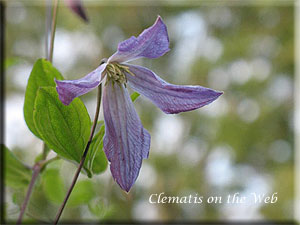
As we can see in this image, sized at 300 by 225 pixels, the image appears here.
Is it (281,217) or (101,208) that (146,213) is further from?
(101,208)

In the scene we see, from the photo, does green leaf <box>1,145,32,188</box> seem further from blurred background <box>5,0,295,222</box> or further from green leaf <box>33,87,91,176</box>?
blurred background <box>5,0,295,222</box>

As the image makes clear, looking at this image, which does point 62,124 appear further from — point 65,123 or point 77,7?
point 77,7

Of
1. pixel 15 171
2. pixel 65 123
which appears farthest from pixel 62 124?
pixel 15 171

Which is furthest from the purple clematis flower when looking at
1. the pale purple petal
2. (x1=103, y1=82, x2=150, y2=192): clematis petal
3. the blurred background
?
the blurred background

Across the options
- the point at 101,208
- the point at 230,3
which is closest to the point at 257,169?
the point at 230,3

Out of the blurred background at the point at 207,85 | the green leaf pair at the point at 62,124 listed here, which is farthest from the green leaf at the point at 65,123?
the blurred background at the point at 207,85

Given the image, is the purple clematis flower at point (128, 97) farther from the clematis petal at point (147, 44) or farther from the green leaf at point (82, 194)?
the green leaf at point (82, 194)
